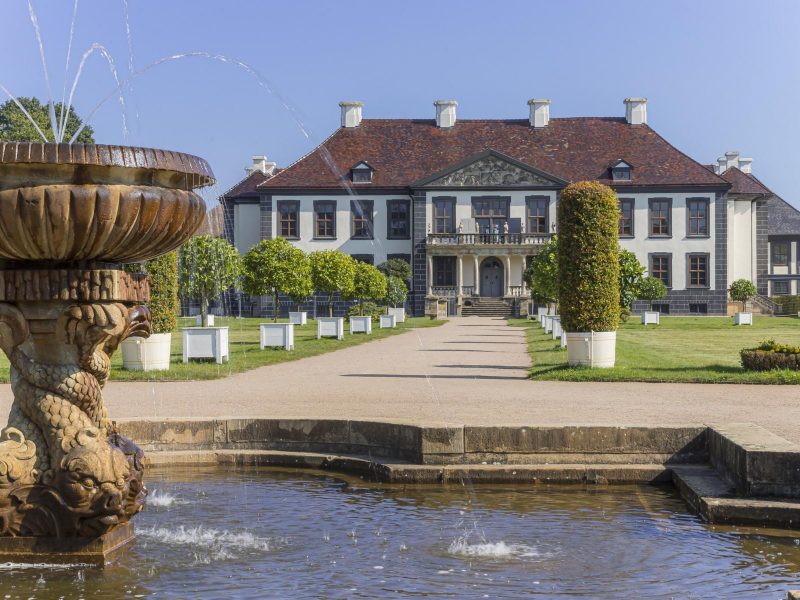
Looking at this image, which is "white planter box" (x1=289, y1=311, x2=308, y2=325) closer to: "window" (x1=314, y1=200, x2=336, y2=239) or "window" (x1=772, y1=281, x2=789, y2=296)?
"window" (x1=314, y1=200, x2=336, y2=239)

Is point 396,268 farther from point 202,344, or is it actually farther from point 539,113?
point 202,344

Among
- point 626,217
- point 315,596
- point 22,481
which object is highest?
point 626,217

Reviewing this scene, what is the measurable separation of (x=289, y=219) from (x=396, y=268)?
7492 mm

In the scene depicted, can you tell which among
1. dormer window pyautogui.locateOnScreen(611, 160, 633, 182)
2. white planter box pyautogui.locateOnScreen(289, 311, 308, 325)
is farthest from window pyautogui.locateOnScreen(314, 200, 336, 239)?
white planter box pyautogui.locateOnScreen(289, 311, 308, 325)

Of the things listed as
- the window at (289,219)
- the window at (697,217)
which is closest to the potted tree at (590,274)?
the window at (697,217)

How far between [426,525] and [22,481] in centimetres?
254

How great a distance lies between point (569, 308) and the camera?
1827 centimetres

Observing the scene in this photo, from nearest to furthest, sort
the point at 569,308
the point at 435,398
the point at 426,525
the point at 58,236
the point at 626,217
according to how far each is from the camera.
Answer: the point at 58,236 < the point at 426,525 < the point at 435,398 < the point at 569,308 < the point at 626,217

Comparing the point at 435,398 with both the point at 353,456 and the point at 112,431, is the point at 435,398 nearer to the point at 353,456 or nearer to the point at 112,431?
the point at 353,456

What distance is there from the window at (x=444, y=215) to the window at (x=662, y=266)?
462 inches

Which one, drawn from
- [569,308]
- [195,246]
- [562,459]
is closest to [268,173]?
[195,246]

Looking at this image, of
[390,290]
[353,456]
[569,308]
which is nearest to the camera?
[353,456]

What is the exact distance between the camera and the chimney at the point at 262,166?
6850cm

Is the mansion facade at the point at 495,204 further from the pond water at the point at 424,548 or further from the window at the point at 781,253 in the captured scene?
the pond water at the point at 424,548
